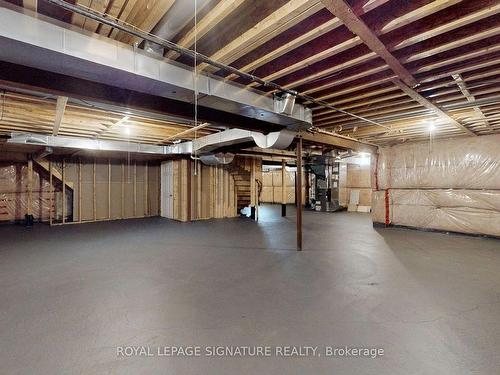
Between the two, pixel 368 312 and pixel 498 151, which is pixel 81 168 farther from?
pixel 498 151

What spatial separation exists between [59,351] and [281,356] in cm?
138

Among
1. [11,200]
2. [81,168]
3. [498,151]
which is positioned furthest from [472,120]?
[11,200]

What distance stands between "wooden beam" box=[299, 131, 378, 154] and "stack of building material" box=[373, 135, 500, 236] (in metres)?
0.51

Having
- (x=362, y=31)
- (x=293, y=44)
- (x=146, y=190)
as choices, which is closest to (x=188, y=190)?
(x=146, y=190)

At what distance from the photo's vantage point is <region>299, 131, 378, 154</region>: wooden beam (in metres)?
4.34

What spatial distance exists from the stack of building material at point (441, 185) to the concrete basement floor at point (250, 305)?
93cm

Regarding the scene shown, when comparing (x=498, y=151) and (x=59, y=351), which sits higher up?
(x=498, y=151)

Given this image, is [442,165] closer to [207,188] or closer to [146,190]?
[207,188]

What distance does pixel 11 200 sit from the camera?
21.3ft

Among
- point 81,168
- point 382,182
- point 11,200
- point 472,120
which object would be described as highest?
point 472,120

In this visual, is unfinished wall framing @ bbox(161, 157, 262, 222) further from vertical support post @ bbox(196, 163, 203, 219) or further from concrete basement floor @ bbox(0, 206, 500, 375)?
concrete basement floor @ bbox(0, 206, 500, 375)

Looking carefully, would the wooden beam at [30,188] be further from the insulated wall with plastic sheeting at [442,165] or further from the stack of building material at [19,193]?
the insulated wall with plastic sheeting at [442,165]

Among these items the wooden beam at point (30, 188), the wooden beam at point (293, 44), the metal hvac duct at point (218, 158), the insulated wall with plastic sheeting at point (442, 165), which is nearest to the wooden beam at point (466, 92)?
the insulated wall with plastic sheeting at point (442, 165)

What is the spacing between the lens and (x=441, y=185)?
203 inches
